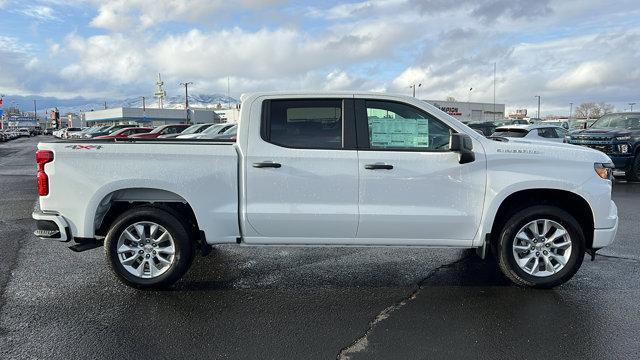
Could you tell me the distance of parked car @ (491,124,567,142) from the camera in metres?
14.7

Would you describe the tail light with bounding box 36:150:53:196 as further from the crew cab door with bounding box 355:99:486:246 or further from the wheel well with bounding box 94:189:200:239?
the crew cab door with bounding box 355:99:486:246

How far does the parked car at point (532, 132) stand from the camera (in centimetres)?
1466

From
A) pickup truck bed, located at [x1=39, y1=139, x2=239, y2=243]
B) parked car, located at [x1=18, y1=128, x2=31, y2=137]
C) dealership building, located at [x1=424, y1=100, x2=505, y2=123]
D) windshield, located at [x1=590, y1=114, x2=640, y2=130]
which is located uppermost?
dealership building, located at [x1=424, y1=100, x2=505, y2=123]

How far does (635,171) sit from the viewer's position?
13414 mm

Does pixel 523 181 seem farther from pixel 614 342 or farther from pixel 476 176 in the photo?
pixel 614 342

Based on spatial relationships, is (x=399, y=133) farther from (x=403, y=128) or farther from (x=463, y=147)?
(x=463, y=147)

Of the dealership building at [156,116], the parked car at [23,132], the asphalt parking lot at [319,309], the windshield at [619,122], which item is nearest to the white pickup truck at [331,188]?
the asphalt parking lot at [319,309]

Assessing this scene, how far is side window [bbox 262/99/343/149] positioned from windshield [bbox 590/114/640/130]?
12.3 metres

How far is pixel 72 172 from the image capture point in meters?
4.75

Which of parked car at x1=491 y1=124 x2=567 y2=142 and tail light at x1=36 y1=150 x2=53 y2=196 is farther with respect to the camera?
parked car at x1=491 y1=124 x2=567 y2=142

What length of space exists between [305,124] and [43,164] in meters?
2.53

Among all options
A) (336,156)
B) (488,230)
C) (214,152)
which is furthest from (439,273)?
(214,152)

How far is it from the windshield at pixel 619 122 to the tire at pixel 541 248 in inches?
435

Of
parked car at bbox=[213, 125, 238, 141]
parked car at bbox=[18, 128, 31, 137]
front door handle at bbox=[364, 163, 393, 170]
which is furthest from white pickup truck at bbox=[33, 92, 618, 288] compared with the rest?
parked car at bbox=[18, 128, 31, 137]
